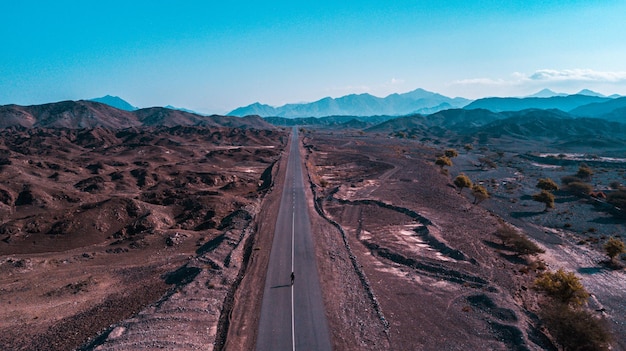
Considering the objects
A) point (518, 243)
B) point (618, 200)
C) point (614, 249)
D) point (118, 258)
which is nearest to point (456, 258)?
point (518, 243)

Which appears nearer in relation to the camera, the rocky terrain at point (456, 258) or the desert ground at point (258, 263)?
the desert ground at point (258, 263)

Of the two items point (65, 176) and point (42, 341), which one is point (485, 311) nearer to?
point (42, 341)

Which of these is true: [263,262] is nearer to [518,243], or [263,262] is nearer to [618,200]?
[518,243]

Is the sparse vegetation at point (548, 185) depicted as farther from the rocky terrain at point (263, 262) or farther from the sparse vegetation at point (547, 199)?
the sparse vegetation at point (547, 199)

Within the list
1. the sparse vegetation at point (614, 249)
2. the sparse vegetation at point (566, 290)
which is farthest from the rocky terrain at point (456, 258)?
Result: the sparse vegetation at point (566, 290)

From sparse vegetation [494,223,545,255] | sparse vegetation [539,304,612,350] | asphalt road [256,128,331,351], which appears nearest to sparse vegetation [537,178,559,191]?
sparse vegetation [494,223,545,255]
